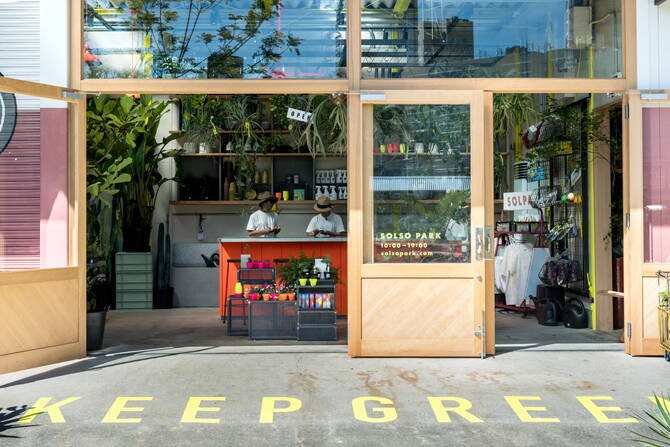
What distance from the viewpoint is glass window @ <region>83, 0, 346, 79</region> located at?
615 cm

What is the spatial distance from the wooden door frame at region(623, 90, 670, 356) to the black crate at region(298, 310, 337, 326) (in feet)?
8.76

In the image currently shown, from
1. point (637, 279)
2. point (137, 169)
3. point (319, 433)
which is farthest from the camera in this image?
point (137, 169)

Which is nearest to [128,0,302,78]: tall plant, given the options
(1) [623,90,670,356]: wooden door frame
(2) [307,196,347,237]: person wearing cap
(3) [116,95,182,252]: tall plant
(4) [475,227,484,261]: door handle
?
(4) [475,227,484,261]: door handle

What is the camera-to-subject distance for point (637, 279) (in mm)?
6121

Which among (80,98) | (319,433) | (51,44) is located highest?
(51,44)

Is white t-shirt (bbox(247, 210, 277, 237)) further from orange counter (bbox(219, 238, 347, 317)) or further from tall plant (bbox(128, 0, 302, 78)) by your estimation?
tall plant (bbox(128, 0, 302, 78))

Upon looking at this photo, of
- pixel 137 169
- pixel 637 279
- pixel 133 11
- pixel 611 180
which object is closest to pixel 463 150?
pixel 637 279

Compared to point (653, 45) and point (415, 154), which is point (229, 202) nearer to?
point (415, 154)

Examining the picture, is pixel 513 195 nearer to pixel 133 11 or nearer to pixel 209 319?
pixel 209 319

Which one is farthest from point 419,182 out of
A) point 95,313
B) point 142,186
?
point 142,186

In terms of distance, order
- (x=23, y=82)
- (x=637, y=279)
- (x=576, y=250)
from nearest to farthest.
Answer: (x=23, y=82) < (x=637, y=279) < (x=576, y=250)

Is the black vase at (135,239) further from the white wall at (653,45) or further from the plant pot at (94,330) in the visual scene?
the white wall at (653,45)

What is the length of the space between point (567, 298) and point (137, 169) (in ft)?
19.1

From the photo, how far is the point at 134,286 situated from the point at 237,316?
9.63 ft
